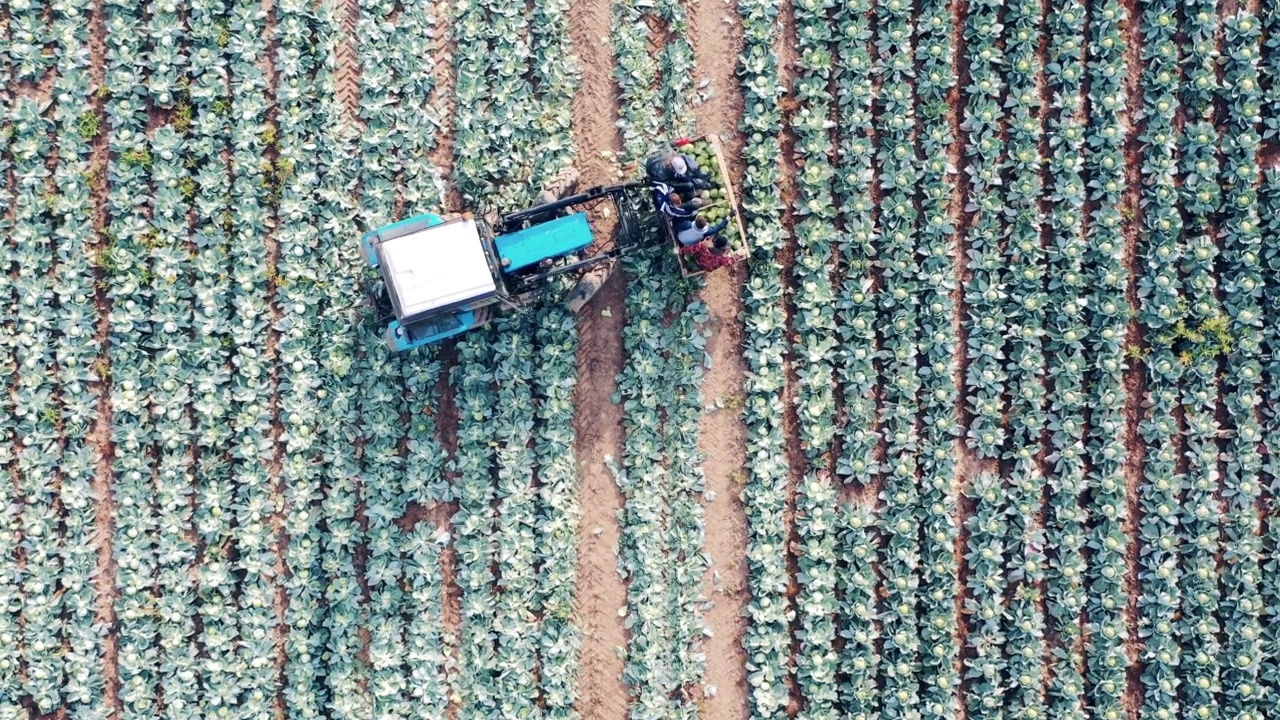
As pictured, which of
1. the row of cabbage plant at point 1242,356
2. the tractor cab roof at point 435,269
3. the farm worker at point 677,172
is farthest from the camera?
the row of cabbage plant at point 1242,356

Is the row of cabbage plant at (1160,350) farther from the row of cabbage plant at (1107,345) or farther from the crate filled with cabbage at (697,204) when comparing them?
the crate filled with cabbage at (697,204)

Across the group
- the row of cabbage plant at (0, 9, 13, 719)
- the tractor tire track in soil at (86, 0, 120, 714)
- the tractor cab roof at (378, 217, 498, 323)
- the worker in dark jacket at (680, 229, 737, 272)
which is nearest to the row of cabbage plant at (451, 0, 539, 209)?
the tractor cab roof at (378, 217, 498, 323)

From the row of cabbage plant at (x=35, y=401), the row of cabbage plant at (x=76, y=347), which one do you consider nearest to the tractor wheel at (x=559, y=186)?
the row of cabbage plant at (x=76, y=347)

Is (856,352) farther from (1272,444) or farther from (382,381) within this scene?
(382,381)

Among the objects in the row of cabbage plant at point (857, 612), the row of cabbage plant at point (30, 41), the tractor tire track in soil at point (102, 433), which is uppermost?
the row of cabbage plant at point (30, 41)

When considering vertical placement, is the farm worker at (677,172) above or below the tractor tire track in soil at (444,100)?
below

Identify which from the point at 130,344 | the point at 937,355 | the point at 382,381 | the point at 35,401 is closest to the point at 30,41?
the point at 130,344

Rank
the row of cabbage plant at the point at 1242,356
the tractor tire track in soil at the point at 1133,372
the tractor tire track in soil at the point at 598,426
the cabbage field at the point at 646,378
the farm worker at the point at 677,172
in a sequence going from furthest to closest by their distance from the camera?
the tractor tire track in soil at the point at 598,426 → the tractor tire track in soil at the point at 1133,372 → the cabbage field at the point at 646,378 → the row of cabbage plant at the point at 1242,356 → the farm worker at the point at 677,172

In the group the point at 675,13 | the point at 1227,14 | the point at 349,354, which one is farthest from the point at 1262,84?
the point at 349,354

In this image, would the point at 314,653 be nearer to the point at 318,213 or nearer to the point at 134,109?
the point at 318,213
